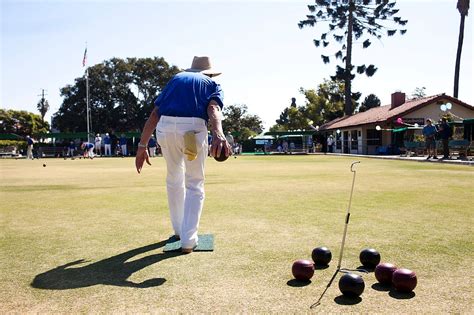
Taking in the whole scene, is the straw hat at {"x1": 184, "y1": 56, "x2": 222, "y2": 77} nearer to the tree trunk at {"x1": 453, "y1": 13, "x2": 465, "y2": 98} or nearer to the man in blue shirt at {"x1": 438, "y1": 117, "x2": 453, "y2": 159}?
the man in blue shirt at {"x1": 438, "y1": 117, "x2": 453, "y2": 159}

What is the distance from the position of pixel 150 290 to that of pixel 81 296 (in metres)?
0.50

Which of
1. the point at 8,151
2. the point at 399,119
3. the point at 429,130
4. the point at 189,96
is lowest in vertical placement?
the point at 8,151

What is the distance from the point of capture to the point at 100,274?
388 centimetres

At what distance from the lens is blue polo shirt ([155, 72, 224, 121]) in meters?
4.63

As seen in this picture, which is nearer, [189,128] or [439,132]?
[189,128]

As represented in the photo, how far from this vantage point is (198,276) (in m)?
3.76

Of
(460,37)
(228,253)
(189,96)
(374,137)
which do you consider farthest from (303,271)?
(460,37)

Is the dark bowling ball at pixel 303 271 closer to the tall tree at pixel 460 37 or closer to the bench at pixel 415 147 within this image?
the bench at pixel 415 147

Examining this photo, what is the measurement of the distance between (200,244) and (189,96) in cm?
158

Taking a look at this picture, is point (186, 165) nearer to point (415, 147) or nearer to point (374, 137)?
point (415, 147)

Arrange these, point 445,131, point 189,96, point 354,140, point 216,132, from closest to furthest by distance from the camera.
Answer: point 216,132, point 189,96, point 445,131, point 354,140

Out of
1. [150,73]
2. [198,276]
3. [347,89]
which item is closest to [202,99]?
[198,276]

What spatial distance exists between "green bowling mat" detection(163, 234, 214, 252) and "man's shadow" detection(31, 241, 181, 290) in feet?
0.63

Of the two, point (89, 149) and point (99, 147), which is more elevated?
point (99, 147)
